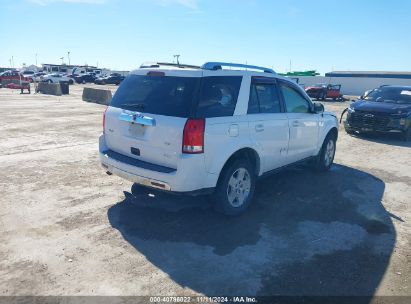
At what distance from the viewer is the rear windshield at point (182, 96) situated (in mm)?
4246

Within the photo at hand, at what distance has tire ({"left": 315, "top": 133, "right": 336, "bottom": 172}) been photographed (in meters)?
7.12

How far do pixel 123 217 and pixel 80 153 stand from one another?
3960 millimetres

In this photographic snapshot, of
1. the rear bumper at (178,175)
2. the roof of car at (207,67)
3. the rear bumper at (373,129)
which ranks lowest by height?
the rear bumper at (373,129)

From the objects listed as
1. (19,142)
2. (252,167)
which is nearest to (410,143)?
(252,167)

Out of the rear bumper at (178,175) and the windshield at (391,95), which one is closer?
the rear bumper at (178,175)

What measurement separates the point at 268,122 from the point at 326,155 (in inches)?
102

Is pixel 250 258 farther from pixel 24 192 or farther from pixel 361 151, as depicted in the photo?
pixel 361 151

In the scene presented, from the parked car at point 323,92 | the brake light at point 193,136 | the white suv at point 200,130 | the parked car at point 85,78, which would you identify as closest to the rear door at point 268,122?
the white suv at point 200,130

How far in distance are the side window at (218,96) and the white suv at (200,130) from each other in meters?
0.01

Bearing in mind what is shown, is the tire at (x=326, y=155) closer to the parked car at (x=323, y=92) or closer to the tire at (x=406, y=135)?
the tire at (x=406, y=135)

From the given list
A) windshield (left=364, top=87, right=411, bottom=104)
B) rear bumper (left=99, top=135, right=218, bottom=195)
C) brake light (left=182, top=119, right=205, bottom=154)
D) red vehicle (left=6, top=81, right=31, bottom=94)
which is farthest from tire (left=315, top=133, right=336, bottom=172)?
red vehicle (left=6, top=81, right=31, bottom=94)

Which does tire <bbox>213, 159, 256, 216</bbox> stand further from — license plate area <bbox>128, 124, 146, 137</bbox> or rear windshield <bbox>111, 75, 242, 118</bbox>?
license plate area <bbox>128, 124, 146, 137</bbox>

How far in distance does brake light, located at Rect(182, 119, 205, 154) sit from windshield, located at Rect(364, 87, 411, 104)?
9817 millimetres

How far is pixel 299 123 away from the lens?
6.08 meters
